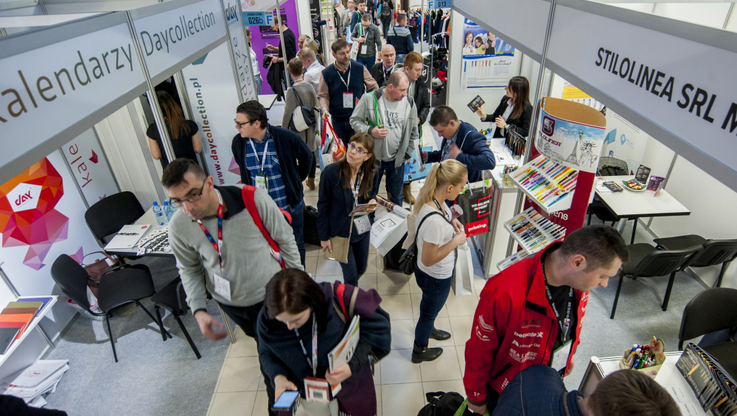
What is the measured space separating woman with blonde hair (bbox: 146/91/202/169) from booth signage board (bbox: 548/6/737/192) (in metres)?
3.61

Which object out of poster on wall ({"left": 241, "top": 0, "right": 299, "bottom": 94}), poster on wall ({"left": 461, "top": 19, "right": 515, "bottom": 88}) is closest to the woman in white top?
poster on wall ({"left": 461, "top": 19, "right": 515, "bottom": 88})

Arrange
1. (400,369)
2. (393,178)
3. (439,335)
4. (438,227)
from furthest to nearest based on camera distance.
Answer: (393,178), (439,335), (400,369), (438,227)

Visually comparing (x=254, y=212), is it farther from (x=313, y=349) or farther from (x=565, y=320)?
(x=565, y=320)

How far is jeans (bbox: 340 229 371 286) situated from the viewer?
3404 millimetres

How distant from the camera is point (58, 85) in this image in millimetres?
1554

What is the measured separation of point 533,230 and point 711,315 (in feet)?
4.54

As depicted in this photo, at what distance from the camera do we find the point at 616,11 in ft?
5.56

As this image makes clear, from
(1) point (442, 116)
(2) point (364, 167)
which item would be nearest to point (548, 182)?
(1) point (442, 116)

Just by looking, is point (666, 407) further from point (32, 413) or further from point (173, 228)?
point (32, 413)

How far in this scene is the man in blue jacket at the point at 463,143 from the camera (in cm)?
336

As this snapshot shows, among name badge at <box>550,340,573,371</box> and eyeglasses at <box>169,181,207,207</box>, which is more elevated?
eyeglasses at <box>169,181,207,207</box>

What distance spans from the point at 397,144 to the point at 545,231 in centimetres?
195

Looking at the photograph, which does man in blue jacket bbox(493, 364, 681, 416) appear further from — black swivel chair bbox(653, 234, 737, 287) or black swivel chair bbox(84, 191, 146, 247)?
black swivel chair bbox(84, 191, 146, 247)

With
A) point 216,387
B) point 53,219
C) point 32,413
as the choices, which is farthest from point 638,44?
point 53,219
